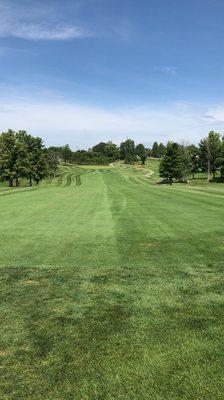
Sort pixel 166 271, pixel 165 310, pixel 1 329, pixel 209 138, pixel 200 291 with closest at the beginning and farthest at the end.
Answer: pixel 1 329, pixel 165 310, pixel 200 291, pixel 166 271, pixel 209 138

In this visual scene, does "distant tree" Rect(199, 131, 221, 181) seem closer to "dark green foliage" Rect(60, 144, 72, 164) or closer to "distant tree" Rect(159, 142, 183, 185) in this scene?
"distant tree" Rect(159, 142, 183, 185)

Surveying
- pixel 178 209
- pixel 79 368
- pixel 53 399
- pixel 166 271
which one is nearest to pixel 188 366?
pixel 79 368

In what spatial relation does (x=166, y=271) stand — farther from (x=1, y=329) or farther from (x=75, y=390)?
(x=75, y=390)

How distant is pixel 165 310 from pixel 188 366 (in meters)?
2.21

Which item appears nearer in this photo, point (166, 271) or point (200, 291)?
point (200, 291)

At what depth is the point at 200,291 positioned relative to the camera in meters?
9.30

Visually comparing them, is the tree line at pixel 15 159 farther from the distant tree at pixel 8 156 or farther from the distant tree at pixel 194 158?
the distant tree at pixel 194 158

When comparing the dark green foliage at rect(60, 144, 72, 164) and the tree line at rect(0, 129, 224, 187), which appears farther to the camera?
the dark green foliage at rect(60, 144, 72, 164)

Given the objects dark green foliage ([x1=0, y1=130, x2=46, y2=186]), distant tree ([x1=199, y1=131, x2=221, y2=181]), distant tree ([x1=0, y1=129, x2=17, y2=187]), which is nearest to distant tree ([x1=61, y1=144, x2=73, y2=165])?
distant tree ([x1=199, y1=131, x2=221, y2=181])

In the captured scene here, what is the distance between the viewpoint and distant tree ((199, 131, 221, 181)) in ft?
342

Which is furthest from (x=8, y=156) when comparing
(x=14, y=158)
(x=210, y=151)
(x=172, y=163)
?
(x=210, y=151)

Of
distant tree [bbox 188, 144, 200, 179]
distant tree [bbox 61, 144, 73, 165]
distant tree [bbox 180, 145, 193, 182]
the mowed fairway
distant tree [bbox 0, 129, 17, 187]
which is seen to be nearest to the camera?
the mowed fairway

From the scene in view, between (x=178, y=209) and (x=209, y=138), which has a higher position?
(x=209, y=138)

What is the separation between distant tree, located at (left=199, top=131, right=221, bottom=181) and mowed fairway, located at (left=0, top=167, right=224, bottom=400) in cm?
9099
